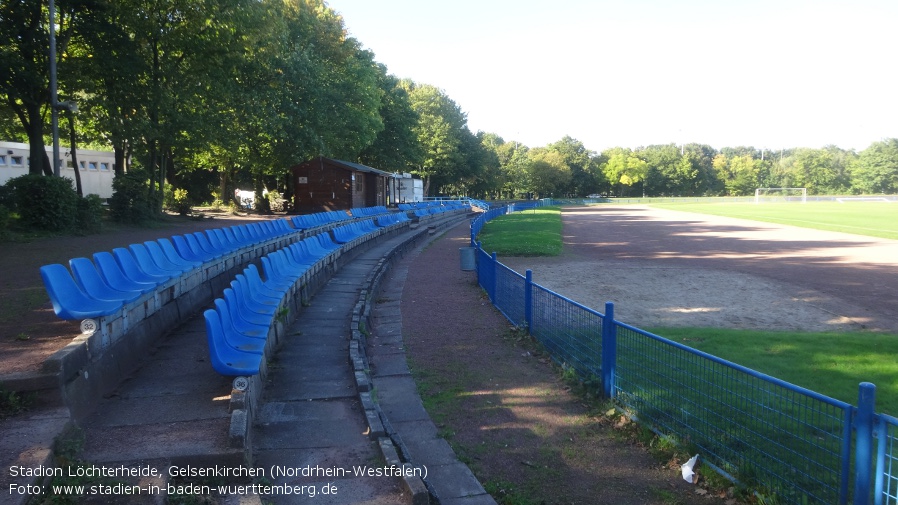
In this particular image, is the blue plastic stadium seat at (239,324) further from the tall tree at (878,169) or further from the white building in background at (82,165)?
the tall tree at (878,169)

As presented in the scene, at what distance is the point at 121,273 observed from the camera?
7500 mm

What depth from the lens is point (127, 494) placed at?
366cm

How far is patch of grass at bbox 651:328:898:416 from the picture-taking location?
684 cm

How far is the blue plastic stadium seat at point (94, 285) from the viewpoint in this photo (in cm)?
639

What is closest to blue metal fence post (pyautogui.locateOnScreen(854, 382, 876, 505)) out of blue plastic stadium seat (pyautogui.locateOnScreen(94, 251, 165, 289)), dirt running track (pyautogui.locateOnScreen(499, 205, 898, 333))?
dirt running track (pyautogui.locateOnScreen(499, 205, 898, 333))

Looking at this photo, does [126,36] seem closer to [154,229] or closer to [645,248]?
[154,229]

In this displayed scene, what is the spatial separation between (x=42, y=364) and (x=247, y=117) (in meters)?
24.8

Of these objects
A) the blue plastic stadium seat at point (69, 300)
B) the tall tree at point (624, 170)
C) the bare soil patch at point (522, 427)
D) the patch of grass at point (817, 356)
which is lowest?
the bare soil patch at point (522, 427)

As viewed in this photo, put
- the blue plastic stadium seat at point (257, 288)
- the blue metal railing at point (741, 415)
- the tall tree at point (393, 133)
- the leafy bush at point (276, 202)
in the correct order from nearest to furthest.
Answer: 1. the blue metal railing at point (741, 415)
2. the blue plastic stadium seat at point (257, 288)
3. the leafy bush at point (276, 202)
4. the tall tree at point (393, 133)

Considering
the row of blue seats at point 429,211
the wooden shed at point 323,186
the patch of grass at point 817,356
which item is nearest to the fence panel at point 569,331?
the patch of grass at point 817,356

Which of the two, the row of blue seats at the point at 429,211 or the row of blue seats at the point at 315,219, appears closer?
the row of blue seats at the point at 315,219

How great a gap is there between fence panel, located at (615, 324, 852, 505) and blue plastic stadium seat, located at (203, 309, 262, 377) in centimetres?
356

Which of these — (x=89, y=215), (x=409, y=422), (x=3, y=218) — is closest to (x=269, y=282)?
(x=409, y=422)

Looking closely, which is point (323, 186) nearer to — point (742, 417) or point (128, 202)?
point (128, 202)
